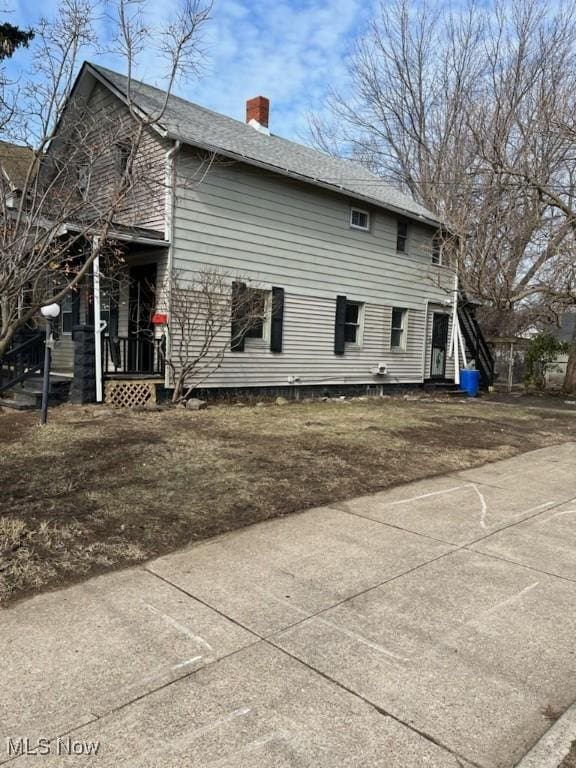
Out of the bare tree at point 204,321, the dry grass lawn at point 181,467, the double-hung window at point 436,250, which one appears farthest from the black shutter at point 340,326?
the double-hung window at point 436,250

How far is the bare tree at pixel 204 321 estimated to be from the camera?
412 inches

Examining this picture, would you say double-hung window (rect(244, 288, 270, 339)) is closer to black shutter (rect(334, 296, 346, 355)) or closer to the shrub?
black shutter (rect(334, 296, 346, 355))

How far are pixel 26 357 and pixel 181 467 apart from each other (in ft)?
20.0

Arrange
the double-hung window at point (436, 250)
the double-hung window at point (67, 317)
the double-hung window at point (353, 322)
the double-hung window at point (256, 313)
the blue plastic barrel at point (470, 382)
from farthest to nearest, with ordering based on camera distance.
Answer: the blue plastic barrel at point (470, 382), the double-hung window at point (436, 250), the double-hung window at point (353, 322), the double-hung window at point (67, 317), the double-hung window at point (256, 313)

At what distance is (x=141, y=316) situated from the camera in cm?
1175

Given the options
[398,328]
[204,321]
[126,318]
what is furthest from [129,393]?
[398,328]

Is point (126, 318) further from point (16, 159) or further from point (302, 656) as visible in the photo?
point (302, 656)

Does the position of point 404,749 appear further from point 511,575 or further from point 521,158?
point 521,158

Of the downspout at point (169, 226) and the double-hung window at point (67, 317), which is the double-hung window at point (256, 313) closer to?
the downspout at point (169, 226)

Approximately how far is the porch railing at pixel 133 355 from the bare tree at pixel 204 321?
0.97ft

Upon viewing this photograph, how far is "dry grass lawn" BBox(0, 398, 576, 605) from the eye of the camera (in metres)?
3.88

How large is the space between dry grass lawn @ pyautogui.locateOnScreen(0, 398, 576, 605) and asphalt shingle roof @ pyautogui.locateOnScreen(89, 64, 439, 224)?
5.25 meters

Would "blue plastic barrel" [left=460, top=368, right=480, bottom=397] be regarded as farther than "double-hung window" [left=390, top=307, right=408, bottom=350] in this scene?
Yes

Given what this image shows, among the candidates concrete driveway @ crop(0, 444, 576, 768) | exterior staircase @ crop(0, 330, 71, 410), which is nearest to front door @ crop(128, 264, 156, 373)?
exterior staircase @ crop(0, 330, 71, 410)
